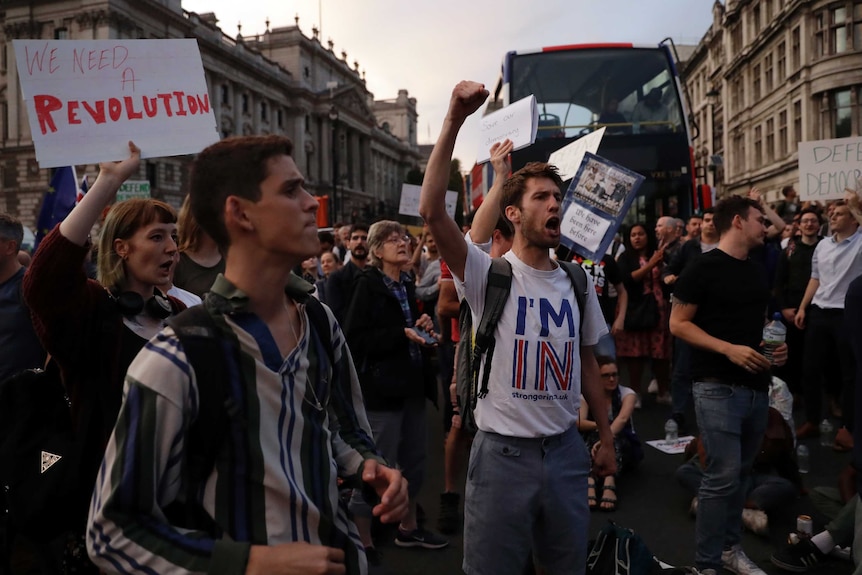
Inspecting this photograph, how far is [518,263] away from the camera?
9.50 ft

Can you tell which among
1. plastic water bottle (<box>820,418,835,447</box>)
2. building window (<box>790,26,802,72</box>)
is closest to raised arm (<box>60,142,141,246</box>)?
plastic water bottle (<box>820,418,835,447</box>)

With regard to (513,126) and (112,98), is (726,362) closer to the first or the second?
(513,126)

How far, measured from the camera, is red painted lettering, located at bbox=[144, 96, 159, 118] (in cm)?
292

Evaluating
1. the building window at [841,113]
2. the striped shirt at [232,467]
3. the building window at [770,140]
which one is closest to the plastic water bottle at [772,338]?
the striped shirt at [232,467]

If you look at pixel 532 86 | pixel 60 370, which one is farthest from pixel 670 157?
pixel 60 370

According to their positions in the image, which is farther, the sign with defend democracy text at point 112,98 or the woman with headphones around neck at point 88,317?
the sign with defend democracy text at point 112,98

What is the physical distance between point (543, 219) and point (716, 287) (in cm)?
124

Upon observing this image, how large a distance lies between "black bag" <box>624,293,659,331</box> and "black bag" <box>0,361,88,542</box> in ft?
20.5

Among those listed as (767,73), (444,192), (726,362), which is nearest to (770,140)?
(767,73)

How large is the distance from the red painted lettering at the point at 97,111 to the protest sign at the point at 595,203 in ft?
10.5

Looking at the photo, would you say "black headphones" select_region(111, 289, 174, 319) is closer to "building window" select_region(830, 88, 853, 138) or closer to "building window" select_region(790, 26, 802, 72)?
"building window" select_region(830, 88, 853, 138)

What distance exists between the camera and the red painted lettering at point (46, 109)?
9.12ft

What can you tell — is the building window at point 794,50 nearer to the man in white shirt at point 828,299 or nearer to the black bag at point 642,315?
the black bag at point 642,315

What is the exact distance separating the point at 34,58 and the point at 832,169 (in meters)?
7.27
